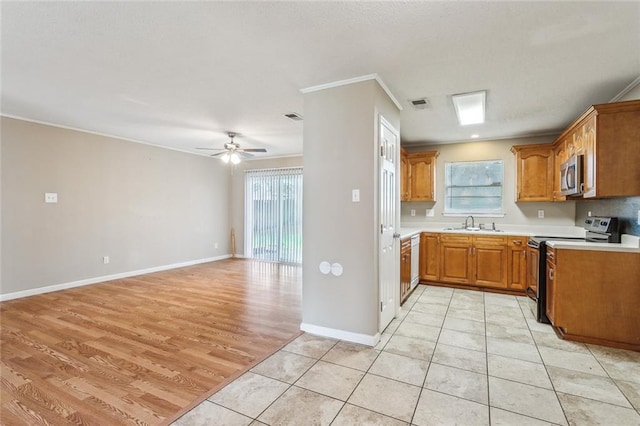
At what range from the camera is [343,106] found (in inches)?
116

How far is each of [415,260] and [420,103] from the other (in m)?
2.37

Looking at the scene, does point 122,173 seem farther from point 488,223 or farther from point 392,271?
point 488,223

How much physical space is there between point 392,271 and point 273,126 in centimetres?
283

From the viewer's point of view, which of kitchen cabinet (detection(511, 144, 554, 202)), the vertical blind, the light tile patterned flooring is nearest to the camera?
the light tile patterned flooring

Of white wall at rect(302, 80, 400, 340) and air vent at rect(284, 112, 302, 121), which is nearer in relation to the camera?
white wall at rect(302, 80, 400, 340)

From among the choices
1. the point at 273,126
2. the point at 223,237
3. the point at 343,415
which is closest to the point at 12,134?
the point at 273,126

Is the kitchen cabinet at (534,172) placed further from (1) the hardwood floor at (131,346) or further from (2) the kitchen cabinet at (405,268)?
(1) the hardwood floor at (131,346)

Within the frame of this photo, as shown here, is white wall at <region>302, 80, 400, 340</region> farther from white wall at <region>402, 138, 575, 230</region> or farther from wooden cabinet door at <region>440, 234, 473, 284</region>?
white wall at <region>402, 138, 575, 230</region>

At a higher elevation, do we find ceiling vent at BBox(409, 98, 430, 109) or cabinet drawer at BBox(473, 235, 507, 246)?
ceiling vent at BBox(409, 98, 430, 109)

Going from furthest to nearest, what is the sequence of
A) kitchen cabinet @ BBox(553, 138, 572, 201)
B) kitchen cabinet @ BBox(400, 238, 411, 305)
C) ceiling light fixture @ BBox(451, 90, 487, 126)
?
1. kitchen cabinet @ BBox(553, 138, 572, 201)
2. kitchen cabinet @ BBox(400, 238, 411, 305)
3. ceiling light fixture @ BBox(451, 90, 487, 126)

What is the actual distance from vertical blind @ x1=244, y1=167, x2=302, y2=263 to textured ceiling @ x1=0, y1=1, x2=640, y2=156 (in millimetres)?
3208

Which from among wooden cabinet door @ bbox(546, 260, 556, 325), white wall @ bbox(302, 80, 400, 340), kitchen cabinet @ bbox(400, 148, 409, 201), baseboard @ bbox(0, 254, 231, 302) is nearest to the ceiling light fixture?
white wall @ bbox(302, 80, 400, 340)

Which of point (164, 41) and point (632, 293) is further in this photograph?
point (632, 293)

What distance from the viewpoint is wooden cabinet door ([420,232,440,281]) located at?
4910mm
